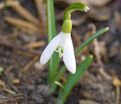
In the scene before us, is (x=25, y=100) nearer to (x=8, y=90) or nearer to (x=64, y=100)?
(x=8, y=90)

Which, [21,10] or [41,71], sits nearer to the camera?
[41,71]

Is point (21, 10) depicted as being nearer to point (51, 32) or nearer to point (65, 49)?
point (51, 32)

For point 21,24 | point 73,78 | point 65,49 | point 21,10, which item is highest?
point 21,10

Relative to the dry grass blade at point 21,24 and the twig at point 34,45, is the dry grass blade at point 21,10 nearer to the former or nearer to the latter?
the dry grass blade at point 21,24

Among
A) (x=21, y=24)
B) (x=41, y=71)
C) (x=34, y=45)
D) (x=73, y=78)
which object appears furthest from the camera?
(x=21, y=24)

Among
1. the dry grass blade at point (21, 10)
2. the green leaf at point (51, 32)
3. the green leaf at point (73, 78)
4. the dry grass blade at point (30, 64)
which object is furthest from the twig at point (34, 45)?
the green leaf at point (73, 78)

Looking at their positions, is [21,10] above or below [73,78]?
above

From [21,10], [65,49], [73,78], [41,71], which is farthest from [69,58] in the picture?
[21,10]
